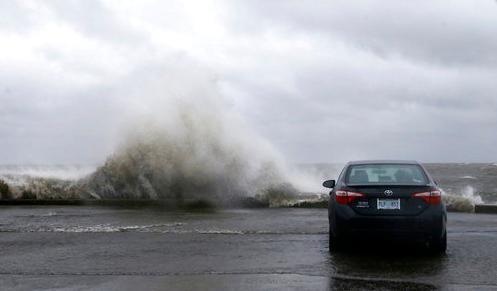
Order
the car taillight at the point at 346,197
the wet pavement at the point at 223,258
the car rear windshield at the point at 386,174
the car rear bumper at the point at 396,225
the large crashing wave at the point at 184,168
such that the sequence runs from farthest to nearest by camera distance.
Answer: the large crashing wave at the point at 184,168 < the car rear windshield at the point at 386,174 < the car taillight at the point at 346,197 < the car rear bumper at the point at 396,225 < the wet pavement at the point at 223,258

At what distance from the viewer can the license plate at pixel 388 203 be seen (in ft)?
25.5

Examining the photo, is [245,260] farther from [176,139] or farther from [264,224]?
[176,139]

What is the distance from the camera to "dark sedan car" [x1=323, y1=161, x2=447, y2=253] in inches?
304

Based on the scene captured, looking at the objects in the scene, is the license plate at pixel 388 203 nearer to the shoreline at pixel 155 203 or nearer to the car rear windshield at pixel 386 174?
the car rear windshield at pixel 386 174

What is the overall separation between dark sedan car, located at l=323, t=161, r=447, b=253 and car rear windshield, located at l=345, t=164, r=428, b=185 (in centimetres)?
10

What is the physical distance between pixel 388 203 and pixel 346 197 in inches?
22.4

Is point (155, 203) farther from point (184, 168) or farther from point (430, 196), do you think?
point (430, 196)

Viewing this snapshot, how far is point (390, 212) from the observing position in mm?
7770

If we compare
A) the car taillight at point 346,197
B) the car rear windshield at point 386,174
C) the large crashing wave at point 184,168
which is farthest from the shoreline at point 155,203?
the car taillight at point 346,197

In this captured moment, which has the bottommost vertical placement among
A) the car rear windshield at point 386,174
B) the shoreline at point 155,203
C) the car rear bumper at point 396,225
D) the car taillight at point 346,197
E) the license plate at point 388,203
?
the car rear bumper at point 396,225

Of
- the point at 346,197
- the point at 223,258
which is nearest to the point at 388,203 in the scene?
the point at 346,197

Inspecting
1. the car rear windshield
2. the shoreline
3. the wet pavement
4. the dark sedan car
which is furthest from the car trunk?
the shoreline

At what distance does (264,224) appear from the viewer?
1194 centimetres

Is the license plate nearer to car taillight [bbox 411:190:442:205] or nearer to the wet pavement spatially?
car taillight [bbox 411:190:442:205]
